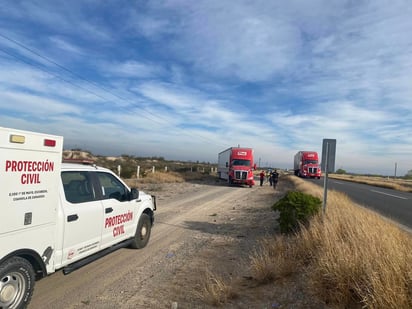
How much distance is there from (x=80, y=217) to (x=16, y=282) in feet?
4.22

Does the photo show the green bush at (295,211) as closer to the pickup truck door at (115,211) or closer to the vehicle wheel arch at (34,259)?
the pickup truck door at (115,211)

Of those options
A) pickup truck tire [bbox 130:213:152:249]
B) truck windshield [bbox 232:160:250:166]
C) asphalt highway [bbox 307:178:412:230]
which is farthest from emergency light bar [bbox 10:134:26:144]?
truck windshield [bbox 232:160:250:166]

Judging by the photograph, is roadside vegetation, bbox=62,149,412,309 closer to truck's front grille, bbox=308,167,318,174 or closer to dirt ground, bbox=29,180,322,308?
dirt ground, bbox=29,180,322,308

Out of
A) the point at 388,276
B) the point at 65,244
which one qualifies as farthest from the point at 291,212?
the point at 65,244

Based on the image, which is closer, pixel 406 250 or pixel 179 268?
pixel 406 250

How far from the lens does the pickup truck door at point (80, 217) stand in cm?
486

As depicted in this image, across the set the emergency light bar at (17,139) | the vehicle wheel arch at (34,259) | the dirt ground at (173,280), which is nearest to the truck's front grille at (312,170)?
the dirt ground at (173,280)

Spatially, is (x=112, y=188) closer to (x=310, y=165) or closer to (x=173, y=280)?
(x=173, y=280)

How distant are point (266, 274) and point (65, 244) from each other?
314 cm

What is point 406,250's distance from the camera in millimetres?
4871

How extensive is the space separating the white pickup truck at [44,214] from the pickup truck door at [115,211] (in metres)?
0.02

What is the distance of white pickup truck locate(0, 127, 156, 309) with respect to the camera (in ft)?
12.5

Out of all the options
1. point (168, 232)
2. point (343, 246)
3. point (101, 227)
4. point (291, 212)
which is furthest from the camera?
point (168, 232)

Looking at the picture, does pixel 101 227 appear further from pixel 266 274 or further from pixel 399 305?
pixel 399 305
